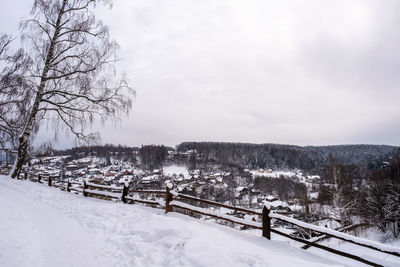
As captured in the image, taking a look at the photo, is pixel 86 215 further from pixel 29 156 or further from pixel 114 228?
pixel 29 156

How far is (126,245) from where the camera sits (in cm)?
509

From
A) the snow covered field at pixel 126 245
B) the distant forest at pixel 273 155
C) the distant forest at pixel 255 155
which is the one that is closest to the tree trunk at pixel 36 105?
the snow covered field at pixel 126 245

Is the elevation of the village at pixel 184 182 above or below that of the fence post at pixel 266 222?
below

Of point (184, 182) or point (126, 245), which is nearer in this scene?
point (126, 245)

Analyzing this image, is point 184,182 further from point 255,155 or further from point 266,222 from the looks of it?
point 255,155

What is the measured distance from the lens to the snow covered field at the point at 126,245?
164 inches

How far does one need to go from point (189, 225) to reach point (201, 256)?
1.64 meters

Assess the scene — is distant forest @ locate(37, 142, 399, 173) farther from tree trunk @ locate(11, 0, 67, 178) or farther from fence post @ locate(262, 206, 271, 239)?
fence post @ locate(262, 206, 271, 239)

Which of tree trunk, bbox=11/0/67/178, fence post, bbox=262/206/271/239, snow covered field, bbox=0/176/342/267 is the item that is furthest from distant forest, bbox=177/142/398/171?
snow covered field, bbox=0/176/342/267

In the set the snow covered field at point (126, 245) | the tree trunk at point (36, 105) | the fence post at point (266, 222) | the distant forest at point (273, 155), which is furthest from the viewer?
the distant forest at point (273, 155)

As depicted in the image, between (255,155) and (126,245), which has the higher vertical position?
(126,245)

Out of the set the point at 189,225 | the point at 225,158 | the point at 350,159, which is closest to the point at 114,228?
the point at 189,225

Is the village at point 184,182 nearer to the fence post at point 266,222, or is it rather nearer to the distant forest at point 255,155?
the distant forest at point 255,155

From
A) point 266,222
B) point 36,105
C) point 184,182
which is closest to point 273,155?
point 184,182
